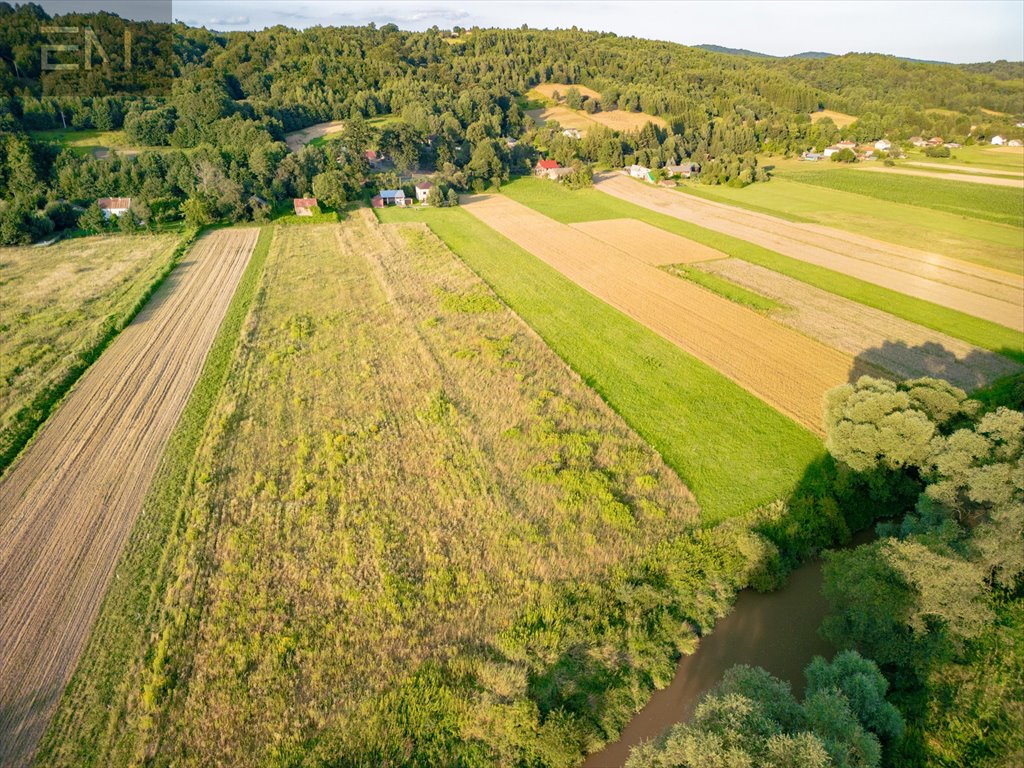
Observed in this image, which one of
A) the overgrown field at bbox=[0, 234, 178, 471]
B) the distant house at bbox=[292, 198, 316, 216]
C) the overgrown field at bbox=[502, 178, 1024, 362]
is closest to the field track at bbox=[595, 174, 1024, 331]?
the overgrown field at bbox=[502, 178, 1024, 362]

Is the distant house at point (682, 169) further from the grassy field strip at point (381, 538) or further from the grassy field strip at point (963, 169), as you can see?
the grassy field strip at point (381, 538)

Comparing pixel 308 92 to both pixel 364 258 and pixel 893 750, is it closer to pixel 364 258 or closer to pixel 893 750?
pixel 364 258

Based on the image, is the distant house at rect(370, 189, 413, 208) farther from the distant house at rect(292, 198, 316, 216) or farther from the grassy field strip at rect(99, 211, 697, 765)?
the grassy field strip at rect(99, 211, 697, 765)

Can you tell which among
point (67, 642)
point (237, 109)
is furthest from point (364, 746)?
point (237, 109)

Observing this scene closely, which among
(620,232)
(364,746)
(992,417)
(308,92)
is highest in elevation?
(308,92)

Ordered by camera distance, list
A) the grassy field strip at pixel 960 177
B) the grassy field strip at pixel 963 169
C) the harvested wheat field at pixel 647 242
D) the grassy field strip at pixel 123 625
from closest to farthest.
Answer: the grassy field strip at pixel 123 625
the harvested wheat field at pixel 647 242
the grassy field strip at pixel 960 177
the grassy field strip at pixel 963 169

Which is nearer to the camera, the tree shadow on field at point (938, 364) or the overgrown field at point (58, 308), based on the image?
the overgrown field at point (58, 308)

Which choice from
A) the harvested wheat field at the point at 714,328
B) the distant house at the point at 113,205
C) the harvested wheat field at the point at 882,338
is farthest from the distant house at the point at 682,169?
the distant house at the point at 113,205

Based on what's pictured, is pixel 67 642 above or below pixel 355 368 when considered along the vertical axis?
below
